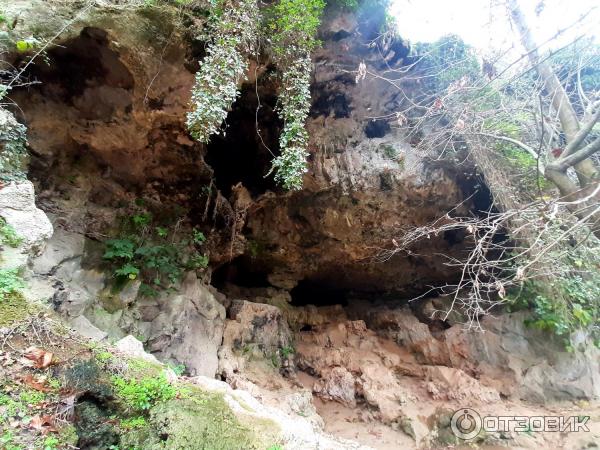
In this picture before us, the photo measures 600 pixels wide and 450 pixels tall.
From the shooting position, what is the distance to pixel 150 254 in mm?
5246

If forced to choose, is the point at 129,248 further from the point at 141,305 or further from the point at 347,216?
the point at 347,216

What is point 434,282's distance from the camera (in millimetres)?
8414

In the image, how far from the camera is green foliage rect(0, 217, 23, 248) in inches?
107

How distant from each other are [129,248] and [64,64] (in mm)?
2752

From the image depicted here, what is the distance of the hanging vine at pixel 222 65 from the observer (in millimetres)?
4039

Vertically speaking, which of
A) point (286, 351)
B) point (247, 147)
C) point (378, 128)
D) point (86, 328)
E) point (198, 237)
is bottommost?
point (286, 351)

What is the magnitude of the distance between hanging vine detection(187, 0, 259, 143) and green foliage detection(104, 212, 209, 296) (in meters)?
2.14

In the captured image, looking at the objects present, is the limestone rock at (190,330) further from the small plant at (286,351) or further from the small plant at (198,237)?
the small plant at (286,351)

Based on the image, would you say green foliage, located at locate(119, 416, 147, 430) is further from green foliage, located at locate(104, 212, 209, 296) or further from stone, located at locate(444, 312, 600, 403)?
stone, located at locate(444, 312, 600, 403)

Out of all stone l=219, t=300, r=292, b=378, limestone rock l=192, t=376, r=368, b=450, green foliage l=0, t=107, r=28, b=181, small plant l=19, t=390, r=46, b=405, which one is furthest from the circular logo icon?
green foliage l=0, t=107, r=28, b=181

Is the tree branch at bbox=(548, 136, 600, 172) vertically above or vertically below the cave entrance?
below

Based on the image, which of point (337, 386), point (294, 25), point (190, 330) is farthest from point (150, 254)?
point (337, 386)

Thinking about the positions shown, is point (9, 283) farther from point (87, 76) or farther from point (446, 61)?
point (446, 61)

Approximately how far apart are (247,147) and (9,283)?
15.8 ft
